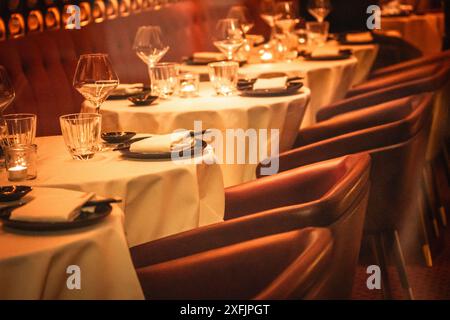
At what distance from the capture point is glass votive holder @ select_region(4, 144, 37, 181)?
6.11 ft

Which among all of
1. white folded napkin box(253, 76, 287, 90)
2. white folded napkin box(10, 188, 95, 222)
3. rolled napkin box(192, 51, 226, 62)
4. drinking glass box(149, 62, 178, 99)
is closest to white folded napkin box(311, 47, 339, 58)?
rolled napkin box(192, 51, 226, 62)

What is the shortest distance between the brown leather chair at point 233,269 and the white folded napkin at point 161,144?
1.33 feet

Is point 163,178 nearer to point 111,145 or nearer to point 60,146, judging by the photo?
point 111,145

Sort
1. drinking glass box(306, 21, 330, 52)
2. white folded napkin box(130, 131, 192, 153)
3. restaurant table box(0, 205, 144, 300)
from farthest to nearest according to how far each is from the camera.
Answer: drinking glass box(306, 21, 330, 52), white folded napkin box(130, 131, 192, 153), restaurant table box(0, 205, 144, 300)

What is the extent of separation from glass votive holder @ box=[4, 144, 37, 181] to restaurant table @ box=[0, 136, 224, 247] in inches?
1.0

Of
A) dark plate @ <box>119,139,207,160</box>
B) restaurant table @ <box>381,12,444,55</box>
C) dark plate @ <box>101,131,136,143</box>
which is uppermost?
dark plate @ <box>119,139,207,160</box>

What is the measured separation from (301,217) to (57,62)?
2666mm

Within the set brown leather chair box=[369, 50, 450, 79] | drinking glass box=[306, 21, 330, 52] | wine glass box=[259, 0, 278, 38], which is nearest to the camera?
brown leather chair box=[369, 50, 450, 79]

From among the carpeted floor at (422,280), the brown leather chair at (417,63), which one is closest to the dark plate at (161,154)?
the carpeted floor at (422,280)

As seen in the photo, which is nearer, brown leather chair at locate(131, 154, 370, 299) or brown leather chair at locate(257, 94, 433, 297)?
brown leather chair at locate(131, 154, 370, 299)

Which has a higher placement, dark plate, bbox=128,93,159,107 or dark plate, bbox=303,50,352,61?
dark plate, bbox=128,93,159,107

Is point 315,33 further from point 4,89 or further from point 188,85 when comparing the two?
point 4,89

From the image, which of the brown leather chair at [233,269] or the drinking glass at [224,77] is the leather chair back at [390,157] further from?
the brown leather chair at [233,269]

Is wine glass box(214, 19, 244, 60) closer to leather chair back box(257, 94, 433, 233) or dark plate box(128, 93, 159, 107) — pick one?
dark plate box(128, 93, 159, 107)
